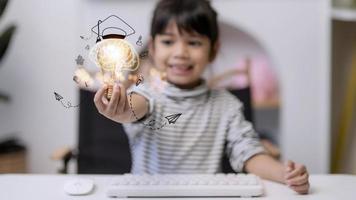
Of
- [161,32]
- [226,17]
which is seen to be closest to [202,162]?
[161,32]

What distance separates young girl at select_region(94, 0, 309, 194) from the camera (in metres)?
0.56

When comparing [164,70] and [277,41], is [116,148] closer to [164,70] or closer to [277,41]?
[164,70]

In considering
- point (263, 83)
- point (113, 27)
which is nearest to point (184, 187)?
point (113, 27)

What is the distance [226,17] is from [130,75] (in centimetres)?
75

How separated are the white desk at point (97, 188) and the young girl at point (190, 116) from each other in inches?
0.7

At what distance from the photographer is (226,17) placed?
1.18m

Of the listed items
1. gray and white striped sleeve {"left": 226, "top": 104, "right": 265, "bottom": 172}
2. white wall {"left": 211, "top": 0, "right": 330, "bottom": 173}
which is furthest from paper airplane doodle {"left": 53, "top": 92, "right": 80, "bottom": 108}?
white wall {"left": 211, "top": 0, "right": 330, "bottom": 173}

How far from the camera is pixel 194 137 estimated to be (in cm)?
64

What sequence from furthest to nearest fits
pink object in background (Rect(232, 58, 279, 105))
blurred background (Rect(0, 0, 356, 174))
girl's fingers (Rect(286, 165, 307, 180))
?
pink object in background (Rect(232, 58, 279, 105))
blurred background (Rect(0, 0, 356, 174))
girl's fingers (Rect(286, 165, 307, 180))

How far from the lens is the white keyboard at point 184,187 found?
52cm

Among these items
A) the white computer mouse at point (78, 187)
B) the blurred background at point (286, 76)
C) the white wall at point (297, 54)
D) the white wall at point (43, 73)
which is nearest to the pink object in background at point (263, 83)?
the blurred background at point (286, 76)

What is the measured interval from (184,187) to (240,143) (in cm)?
16

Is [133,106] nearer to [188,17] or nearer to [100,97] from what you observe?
[100,97]

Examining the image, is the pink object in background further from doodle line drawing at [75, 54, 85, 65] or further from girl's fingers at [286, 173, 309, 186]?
doodle line drawing at [75, 54, 85, 65]
